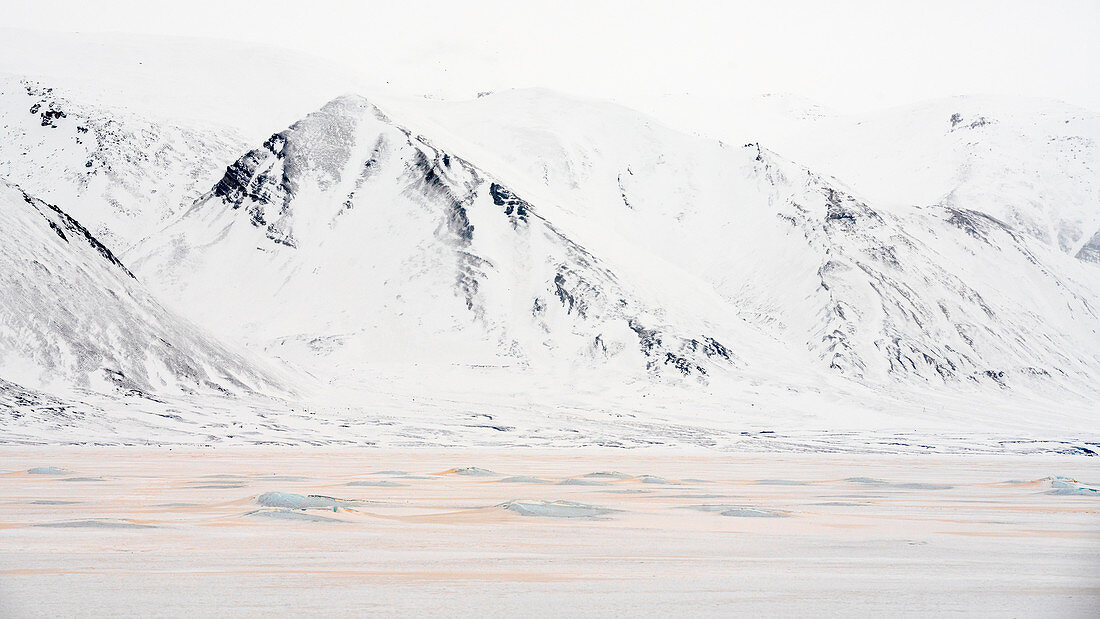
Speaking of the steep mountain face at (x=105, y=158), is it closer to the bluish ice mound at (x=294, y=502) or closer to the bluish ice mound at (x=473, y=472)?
the bluish ice mound at (x=473, y=472)

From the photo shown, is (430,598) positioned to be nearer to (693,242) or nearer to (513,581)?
(513,581)

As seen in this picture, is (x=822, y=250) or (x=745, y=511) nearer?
(x=745, y=511)

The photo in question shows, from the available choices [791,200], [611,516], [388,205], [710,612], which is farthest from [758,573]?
[791,200]

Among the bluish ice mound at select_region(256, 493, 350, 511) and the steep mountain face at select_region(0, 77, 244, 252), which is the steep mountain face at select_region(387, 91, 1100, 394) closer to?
the steep mountain face at select_region(0, 77, 244, 252)

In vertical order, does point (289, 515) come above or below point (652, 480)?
above

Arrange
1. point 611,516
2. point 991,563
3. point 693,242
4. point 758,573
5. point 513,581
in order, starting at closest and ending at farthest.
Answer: point 513,581
point 758,573
point 991,563
point 611,516
point 693,242

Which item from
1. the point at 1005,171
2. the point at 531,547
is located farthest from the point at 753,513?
the point at 1005,171

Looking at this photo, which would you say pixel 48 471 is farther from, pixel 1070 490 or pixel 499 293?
pixel 499 293
